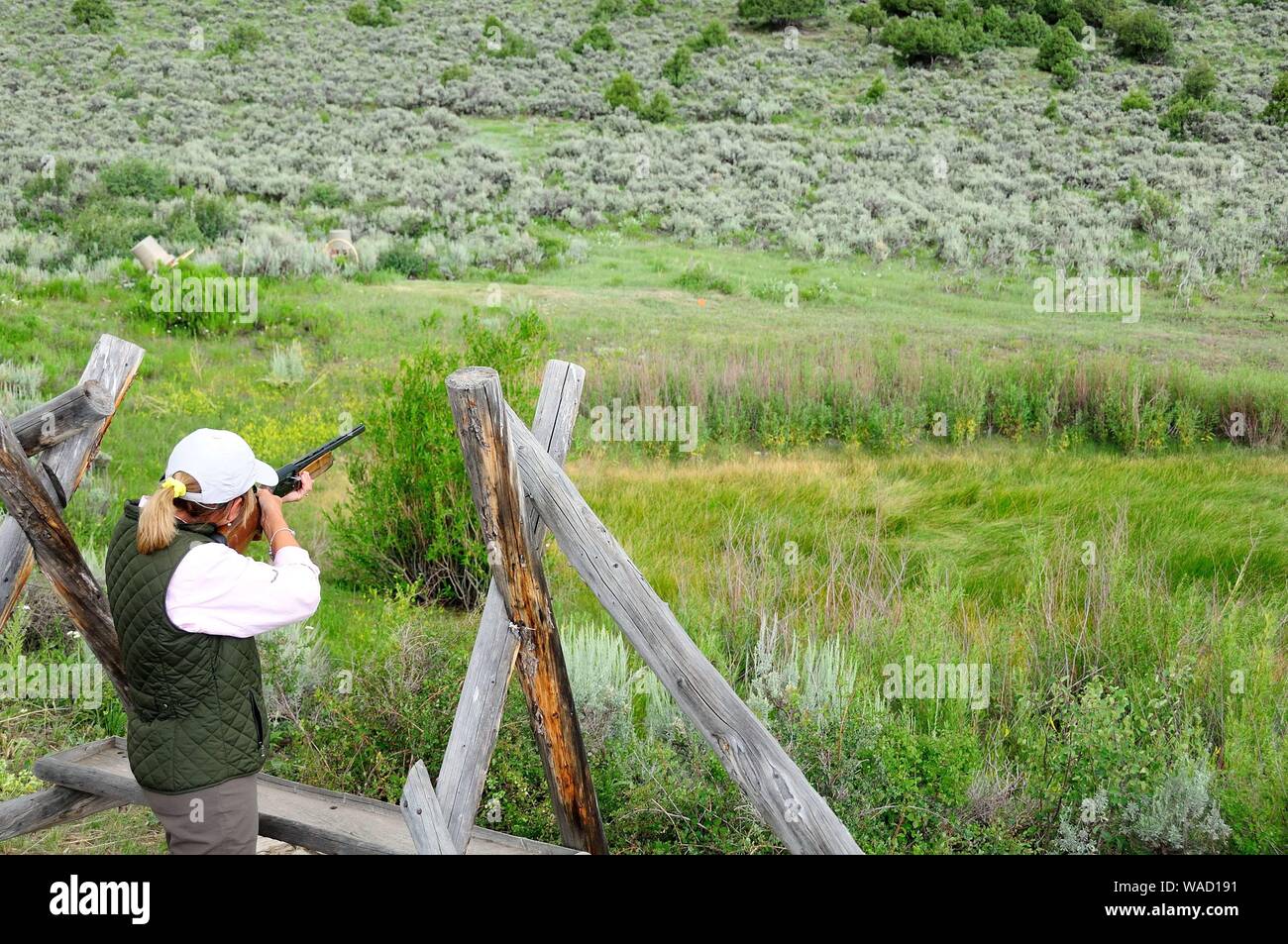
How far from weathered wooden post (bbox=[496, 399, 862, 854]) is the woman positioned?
33.4 inches

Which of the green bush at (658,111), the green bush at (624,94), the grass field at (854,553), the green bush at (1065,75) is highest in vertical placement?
the green bush at (1065,75)

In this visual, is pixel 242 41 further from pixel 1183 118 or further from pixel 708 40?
pixel 1183 118

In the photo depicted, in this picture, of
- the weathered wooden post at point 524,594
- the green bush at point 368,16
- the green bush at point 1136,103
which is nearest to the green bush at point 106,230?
the weathered wooden post at point 524,594

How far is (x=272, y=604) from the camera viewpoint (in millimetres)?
3424

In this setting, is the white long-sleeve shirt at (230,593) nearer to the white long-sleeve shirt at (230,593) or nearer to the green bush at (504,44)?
the white long-sleeve shirt at (230,593)

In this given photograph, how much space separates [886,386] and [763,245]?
11432mm

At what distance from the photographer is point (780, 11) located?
4694 cm

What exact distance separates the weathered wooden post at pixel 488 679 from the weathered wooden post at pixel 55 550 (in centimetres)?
145

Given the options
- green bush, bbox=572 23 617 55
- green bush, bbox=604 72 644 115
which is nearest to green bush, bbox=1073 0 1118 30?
Answer: green bush, bbox=572 23 617 55

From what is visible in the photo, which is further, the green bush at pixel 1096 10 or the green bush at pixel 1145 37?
the green bush at pixel 1096 10

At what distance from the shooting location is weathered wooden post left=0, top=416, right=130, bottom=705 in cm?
421

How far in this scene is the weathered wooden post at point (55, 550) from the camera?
13.8 feet
